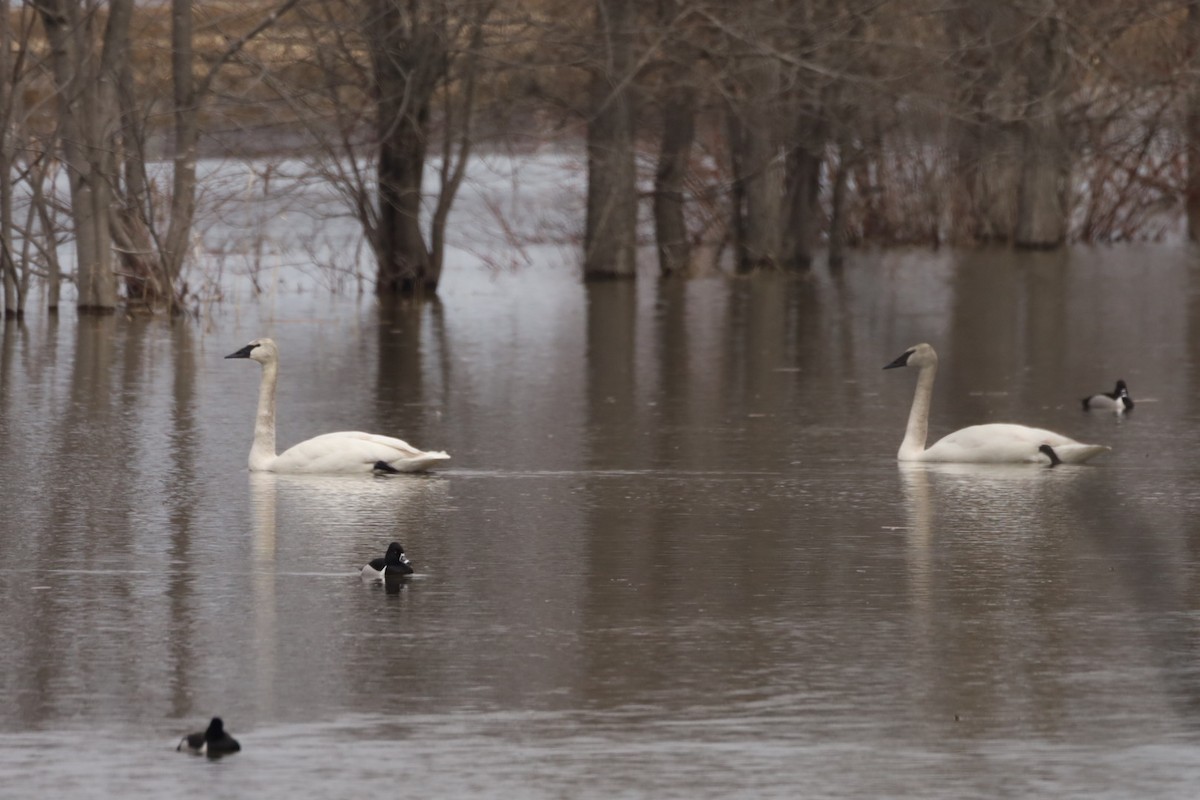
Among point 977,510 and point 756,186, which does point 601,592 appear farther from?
point 756,186

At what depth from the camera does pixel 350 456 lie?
12.0 meters

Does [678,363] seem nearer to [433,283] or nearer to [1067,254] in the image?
[433,283]

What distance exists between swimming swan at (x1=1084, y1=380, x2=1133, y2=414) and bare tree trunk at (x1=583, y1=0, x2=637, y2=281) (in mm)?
14073

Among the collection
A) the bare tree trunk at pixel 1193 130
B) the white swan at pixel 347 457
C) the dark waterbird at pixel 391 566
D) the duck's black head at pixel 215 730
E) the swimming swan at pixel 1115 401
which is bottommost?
the duck's black head at pixel 215 730

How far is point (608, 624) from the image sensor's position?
814cm

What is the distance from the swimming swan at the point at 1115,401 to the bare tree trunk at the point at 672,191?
17.0 metres

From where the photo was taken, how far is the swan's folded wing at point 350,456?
12.1 metres

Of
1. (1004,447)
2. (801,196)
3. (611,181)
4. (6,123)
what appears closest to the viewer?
(1004,447)

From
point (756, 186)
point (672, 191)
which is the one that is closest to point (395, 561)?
point (672, 191)

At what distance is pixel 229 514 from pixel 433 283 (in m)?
18.3

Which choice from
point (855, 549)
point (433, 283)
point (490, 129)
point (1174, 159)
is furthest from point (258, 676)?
point (1174, 159)

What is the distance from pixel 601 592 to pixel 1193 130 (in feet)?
117

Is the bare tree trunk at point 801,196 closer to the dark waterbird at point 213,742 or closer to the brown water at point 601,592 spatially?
the brown water at point 601,592

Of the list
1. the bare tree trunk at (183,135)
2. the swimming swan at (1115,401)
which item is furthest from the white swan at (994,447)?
the bare tree trunk at (183,135)
